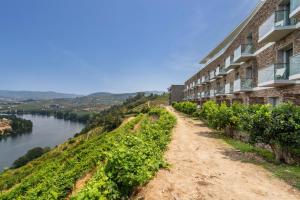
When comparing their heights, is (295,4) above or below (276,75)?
above

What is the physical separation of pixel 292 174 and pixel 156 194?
4868 mm

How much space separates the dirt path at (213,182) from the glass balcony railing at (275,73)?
295 inches

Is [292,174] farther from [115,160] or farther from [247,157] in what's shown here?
[115,160]

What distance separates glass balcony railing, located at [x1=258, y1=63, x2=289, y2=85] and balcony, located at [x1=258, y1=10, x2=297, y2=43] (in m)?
1.93

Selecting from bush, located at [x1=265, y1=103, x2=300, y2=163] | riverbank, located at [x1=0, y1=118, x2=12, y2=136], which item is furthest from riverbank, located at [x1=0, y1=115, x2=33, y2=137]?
bush, located at [x1=265, y1=103, x2=300, y2=163]

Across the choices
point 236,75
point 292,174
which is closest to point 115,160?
point 292,174

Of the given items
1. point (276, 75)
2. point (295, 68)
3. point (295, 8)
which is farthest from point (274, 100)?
point (295, 8)

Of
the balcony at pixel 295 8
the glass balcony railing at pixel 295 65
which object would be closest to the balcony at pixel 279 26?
the balcony at pixel 295 8

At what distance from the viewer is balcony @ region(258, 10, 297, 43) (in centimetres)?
1337

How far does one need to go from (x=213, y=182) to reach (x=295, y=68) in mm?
9368

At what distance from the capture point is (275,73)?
1445cm

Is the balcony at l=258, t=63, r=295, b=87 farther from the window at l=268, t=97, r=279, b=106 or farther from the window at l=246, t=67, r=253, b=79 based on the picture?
the window at l=246, t=67, r=253, b=79

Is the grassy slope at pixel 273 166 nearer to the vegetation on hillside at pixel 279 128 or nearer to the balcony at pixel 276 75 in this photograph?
the vegetation on hillside at pixel 279 128

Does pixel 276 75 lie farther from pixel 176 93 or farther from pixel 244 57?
pixel 176 93
